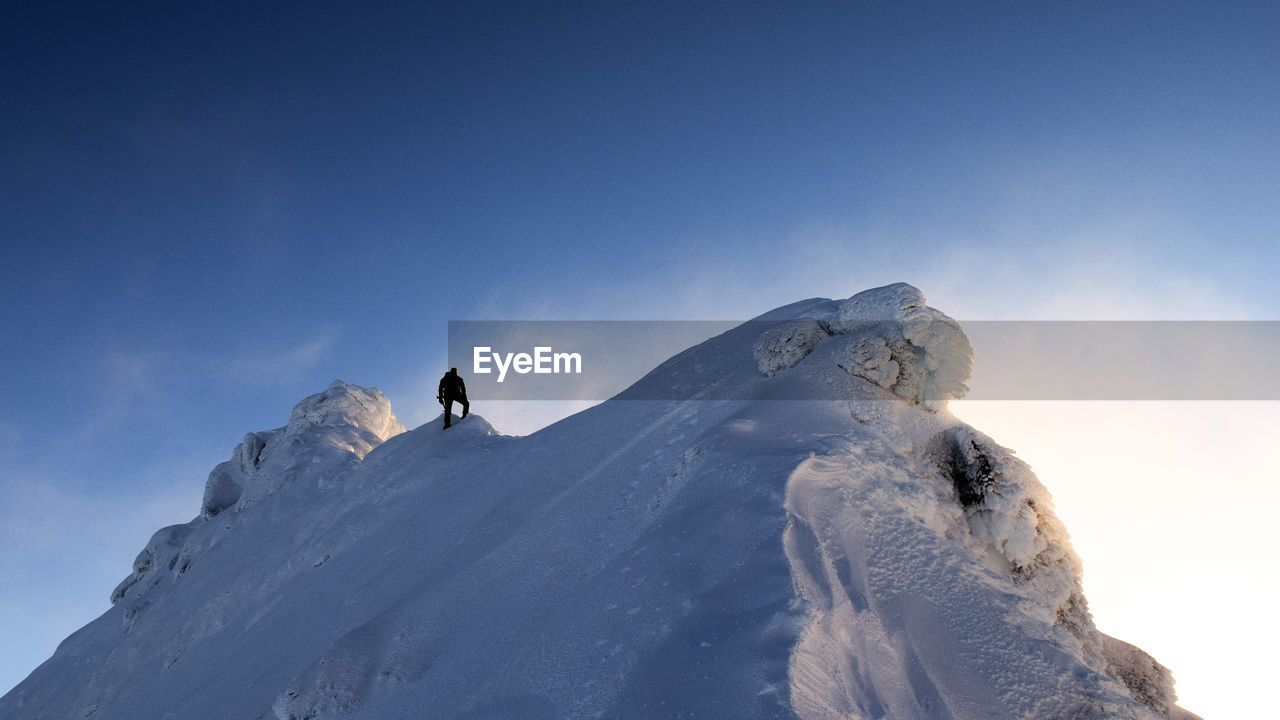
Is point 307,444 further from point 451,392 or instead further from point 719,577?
point 719,577

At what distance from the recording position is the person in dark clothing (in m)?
14.7

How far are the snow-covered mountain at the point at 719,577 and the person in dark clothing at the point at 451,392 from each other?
8.07 ft

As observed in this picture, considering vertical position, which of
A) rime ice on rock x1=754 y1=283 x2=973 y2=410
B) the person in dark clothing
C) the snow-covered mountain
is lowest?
the snow-covered mountain

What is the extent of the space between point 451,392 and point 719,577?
11.2m

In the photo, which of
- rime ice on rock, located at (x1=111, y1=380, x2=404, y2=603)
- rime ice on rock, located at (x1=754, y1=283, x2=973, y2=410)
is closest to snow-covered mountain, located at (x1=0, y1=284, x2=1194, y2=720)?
rime ice on rock, located at (x1=754, y1=283, x2=973, y2=410)

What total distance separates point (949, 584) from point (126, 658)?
53.0 ft

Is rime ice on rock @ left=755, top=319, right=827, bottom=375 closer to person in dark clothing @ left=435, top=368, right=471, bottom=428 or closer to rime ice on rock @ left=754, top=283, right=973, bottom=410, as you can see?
rime ice on rock @ left=754, top=283, right=973, bottom=410

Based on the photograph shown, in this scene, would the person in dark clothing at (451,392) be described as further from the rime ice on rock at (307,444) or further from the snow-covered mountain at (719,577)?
the rime ice on rock at (307,444)

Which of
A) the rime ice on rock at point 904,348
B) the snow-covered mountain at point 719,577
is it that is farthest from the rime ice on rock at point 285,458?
the rime ice on rock at point 904,348

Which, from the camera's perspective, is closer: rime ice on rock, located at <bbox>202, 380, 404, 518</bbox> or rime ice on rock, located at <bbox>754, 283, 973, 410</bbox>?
rime ice on rock, located at <bbox>754, 283, 973, 410</bbox>

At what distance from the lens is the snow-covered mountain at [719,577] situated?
4281mm

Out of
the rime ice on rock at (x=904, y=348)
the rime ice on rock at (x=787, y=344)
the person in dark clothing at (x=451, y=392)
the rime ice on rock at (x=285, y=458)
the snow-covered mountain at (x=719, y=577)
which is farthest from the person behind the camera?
the rime ice on rock at (x=285, y=458)

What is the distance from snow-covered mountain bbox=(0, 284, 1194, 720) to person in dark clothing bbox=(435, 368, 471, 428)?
246cm

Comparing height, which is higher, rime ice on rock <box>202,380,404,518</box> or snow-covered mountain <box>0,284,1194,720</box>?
rime ice on rock <box>202,380,404,518</box>
